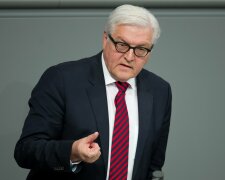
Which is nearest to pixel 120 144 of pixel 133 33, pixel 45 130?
pixel 45 130

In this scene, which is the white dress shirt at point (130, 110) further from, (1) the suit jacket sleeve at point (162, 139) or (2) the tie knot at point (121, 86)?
(1) the suit jacket sleeve at point (162, 139)

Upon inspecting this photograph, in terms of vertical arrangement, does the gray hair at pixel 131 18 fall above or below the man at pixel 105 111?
above

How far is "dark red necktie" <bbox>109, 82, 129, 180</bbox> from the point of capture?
68.7 inches

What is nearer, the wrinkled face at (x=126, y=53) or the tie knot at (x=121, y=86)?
the wrinkled face at (x=126, y=53)

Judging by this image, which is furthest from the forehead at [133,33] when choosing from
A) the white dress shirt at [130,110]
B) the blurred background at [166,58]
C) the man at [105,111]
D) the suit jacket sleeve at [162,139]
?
the blurred background at [166,58]

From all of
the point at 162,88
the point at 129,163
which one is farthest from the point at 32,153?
the point at 162,88

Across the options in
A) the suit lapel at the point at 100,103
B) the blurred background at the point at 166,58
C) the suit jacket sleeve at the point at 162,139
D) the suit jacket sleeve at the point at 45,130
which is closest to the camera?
the suit jacket sleeve at the point at 45,130

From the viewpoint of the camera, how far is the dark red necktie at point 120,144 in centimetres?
175

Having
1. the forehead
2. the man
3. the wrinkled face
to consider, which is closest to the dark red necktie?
the man

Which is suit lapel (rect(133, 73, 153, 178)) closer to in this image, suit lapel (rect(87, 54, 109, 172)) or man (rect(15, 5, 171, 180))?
man (rect(15, 5, 171, 180))

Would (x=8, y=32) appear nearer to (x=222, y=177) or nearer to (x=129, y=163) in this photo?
(x=129, y=163)

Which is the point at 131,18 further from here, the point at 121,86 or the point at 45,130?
the point at 45,130

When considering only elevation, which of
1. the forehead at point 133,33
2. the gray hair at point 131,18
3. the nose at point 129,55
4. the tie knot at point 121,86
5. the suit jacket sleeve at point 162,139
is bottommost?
the suit jacket sleeve at point 162,139

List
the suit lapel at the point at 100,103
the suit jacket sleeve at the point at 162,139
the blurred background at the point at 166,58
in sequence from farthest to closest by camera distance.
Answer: the blurred background at the point at 166,58
the suit jacket sleeve at the point at 162,139
the suit lapel at the point at 100,103
